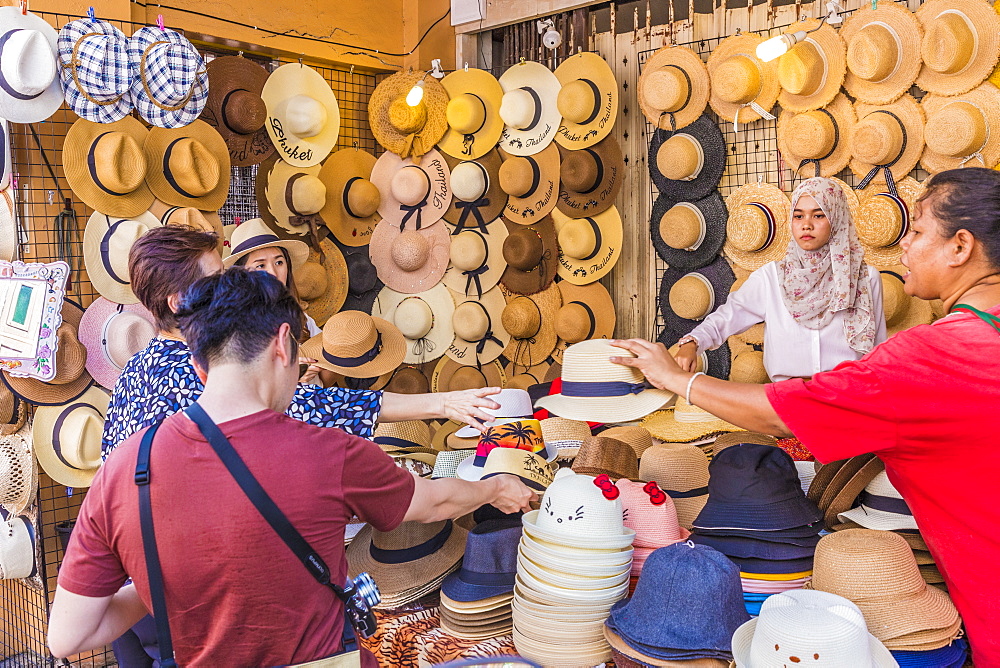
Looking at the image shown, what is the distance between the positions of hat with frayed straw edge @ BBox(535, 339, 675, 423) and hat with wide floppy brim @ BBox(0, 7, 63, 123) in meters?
2.88

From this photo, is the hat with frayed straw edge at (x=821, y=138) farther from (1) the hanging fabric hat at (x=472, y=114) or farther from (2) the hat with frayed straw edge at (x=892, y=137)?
(1) the hanging fabric hat at (x=472, y=114)

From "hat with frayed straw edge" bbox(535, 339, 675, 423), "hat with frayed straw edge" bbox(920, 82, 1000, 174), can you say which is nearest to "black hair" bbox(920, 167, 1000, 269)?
"hat with frayed straw edge" bbox(535, 339, 675, 423)

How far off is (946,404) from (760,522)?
2.12ft

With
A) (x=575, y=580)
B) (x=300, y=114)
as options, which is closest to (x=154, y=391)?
(x=575, y=580)

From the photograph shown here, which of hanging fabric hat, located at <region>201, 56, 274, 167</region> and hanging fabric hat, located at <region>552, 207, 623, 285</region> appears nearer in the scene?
hanging fabric hat, located at <region>201, 56, 274, 167</region>

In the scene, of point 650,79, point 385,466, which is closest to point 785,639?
point 385,466

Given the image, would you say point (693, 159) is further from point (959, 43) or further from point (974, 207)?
point (974, 207)

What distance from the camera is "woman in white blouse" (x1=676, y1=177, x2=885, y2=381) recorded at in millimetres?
4219

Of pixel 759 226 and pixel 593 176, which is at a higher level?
pixel 593 176

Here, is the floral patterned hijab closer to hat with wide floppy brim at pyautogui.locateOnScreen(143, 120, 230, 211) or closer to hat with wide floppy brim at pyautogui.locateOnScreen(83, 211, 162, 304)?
hat with wide floppy brim at pyautogui.locateOnScreen(143, 120, 230, 211)

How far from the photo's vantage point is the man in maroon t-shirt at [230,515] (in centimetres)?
160

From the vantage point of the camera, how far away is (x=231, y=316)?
67.0 inches

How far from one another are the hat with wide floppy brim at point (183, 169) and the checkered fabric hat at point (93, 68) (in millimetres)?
384

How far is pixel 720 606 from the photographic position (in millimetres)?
2158
